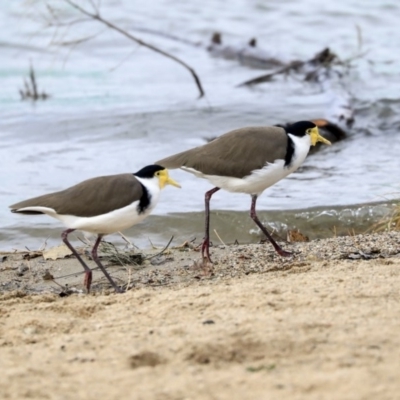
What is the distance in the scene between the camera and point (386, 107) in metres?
15.7

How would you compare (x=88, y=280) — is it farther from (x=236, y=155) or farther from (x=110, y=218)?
(x=236, y=155)

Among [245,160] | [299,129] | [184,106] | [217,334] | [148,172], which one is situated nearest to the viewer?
[217,334]

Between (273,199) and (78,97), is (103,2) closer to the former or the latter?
(78,97)

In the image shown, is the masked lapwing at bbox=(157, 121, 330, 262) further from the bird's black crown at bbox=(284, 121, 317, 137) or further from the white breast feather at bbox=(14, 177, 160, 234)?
the white breast feather at bbox=(14, 177, 160, 234)

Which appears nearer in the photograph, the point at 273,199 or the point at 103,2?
the point at 273,199

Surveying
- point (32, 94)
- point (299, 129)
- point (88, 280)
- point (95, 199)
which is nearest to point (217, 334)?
point (95, 199)

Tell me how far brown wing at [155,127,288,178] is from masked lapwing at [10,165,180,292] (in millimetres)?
735

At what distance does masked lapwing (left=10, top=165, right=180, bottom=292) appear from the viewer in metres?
6.50

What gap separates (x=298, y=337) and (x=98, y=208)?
2337mm

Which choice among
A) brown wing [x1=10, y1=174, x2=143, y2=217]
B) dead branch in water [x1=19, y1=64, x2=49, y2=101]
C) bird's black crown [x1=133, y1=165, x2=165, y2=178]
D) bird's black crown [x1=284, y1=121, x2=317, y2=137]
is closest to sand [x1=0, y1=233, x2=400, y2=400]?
brown wing [x1=10, y1=174, x2=143, y2=217]

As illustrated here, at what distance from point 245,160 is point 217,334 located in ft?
9.03

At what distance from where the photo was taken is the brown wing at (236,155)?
7.29m

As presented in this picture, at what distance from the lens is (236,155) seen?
732cm

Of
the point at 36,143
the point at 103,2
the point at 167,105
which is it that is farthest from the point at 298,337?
the point at 103,2
